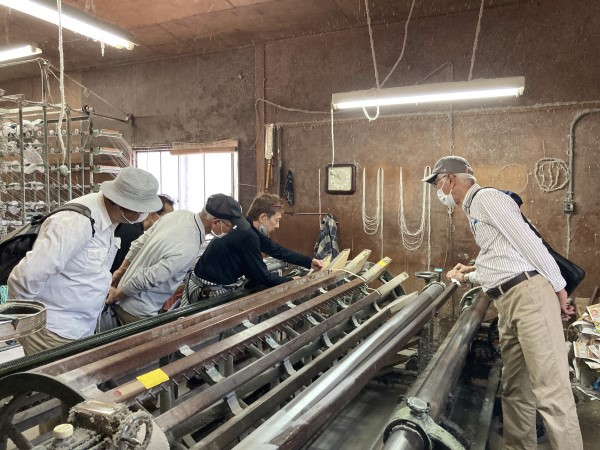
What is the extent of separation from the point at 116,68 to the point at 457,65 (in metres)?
4.97

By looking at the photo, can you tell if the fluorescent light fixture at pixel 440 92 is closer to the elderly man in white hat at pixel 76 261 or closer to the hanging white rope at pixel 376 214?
the hanging white rope at pixel 376 214

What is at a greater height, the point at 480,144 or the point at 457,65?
the point at 457,65

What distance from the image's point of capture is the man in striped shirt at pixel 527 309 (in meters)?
2.26

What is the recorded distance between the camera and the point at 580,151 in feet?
15.3

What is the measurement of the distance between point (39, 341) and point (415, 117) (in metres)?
4.47

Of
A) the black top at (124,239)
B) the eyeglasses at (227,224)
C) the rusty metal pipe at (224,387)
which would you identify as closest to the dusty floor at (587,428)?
the rusty metal pipe at (224,387)

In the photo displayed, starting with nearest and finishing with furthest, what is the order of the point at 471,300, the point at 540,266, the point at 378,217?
the point at 540,266, the point at 471,300, the point at 378,217

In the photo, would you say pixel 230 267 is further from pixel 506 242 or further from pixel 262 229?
pixel 506 242

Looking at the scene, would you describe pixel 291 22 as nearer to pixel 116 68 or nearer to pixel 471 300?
pixel 116 68

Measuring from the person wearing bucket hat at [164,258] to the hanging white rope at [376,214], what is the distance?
2.88 m

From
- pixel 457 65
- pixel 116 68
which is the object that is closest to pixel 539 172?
pixel 457 65

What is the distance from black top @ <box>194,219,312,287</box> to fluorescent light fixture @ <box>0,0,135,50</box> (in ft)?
6.04

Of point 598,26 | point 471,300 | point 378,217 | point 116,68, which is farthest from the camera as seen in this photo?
point 116,68

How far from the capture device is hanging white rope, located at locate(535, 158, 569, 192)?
4.73 metres
